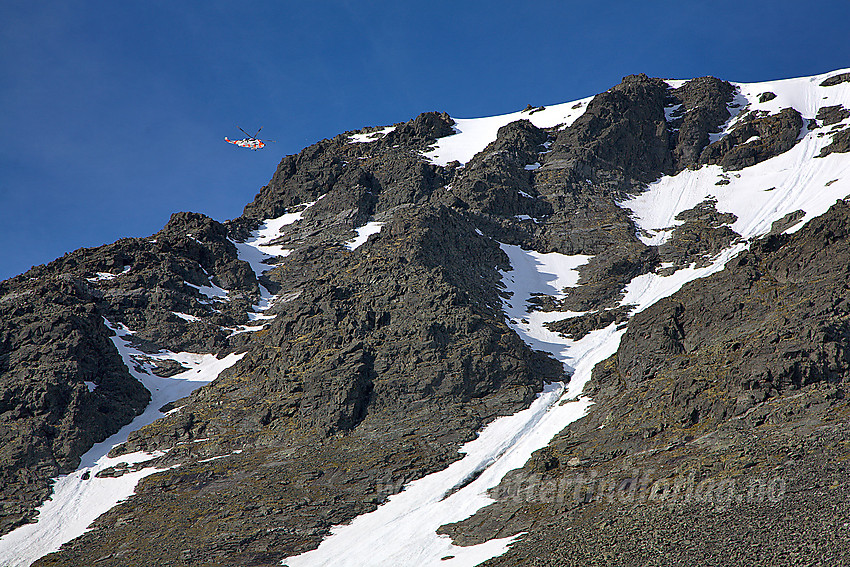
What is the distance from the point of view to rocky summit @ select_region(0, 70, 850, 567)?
140ft

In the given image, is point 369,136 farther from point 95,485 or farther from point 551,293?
point 95,485

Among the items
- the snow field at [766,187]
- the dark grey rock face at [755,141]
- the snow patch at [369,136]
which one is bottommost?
the snow field at [766,187]

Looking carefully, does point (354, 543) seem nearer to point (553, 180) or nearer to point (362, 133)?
point (553, 180)

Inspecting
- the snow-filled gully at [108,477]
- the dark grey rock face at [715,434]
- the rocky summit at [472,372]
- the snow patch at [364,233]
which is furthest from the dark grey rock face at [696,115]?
the snow-filled gully at [108,477]

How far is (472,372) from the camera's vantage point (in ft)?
236

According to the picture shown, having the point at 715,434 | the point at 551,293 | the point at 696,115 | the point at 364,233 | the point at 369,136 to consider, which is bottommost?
the point at 715,434

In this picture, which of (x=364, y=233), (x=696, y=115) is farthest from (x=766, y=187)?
(x=364, y=233)

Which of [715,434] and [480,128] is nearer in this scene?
[715,434]

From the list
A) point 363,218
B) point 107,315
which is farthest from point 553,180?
point 107,315

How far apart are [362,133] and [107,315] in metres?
93.9

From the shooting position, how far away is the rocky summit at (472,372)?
140 ft

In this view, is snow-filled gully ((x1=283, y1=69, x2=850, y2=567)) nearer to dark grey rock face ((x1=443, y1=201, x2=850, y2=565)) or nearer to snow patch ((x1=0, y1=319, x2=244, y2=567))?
dark grey rock face ((x1=443, y1=201, x2=850, y2=565))

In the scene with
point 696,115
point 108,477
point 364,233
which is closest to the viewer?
point 108,477

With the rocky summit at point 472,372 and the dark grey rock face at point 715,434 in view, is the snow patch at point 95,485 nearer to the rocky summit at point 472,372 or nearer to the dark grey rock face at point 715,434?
the rocky summit at point 472,372
